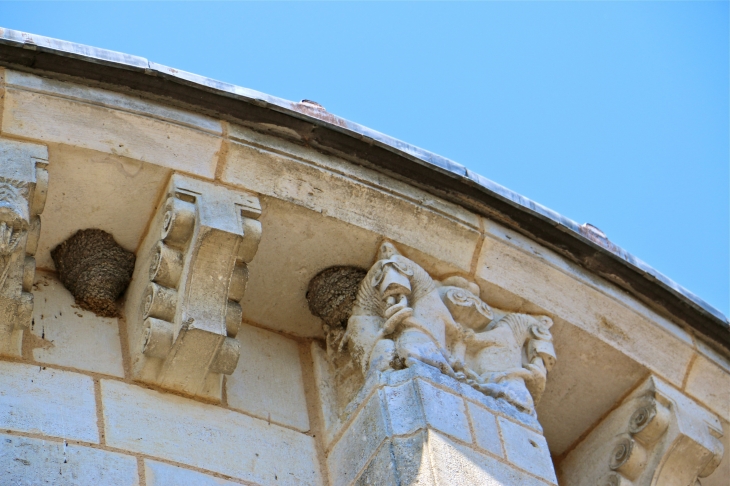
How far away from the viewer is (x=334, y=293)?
5.44 m

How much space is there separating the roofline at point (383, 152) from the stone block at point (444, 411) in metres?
1.19

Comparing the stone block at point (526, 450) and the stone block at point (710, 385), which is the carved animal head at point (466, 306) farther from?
the stone block at point (710, 385)

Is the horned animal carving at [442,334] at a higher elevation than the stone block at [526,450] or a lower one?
higher

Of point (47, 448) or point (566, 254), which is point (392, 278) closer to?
point (566, 254)

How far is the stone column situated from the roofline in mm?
423

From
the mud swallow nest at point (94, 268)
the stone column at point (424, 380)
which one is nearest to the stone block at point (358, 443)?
the stone column at point (424, 380)

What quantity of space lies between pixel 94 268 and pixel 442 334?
1.42 m

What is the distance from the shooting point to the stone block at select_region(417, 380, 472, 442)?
469 cm

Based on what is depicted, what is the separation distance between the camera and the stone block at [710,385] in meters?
5.96

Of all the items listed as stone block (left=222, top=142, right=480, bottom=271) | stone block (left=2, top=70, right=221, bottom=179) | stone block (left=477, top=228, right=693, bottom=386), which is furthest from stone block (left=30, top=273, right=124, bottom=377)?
stone block (left=477, top=228, right=693, bottom=386)

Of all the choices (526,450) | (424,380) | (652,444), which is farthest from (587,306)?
(424,380)

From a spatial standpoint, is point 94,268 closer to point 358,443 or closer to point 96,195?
point 96,195

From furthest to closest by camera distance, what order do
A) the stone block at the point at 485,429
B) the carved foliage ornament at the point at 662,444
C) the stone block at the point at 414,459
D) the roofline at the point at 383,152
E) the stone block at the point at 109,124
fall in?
1. the carved foliage ornament at the point at 662,444
2. the roofline at the point at 383,152
3. the stone block at the point at 109,124
4. the stone block at the point at 485,429
5. the stone block at the point at 414,459

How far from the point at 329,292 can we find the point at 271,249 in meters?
0.31
